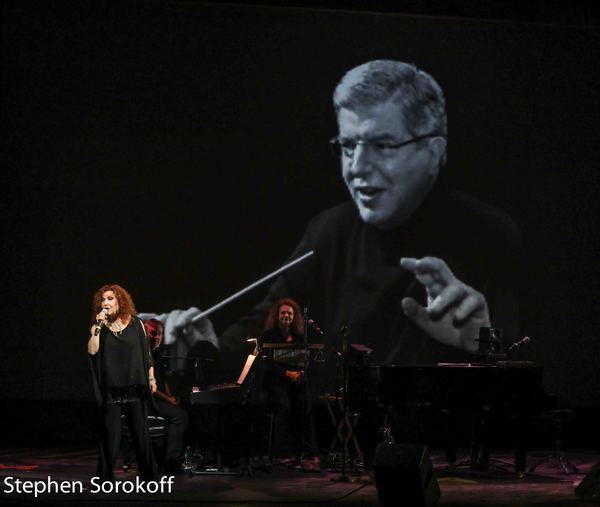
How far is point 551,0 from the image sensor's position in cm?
977

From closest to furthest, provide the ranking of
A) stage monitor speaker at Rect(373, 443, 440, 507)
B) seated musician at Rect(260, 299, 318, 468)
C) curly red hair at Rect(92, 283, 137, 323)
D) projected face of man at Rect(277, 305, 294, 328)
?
stage monitor speaker at Rect(373, 443, 440, 507) < curly red hair at Rect(92, 283, 137, 323) < seated musician at Rect(260, 299, 318, 468) < projected face of man at Rect(277, 305, 294, 328)

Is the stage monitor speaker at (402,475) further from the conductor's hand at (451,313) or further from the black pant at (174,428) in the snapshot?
the conductor's hand at (451,313)

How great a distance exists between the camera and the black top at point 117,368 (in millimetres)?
6422

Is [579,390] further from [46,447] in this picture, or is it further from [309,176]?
[46,447]

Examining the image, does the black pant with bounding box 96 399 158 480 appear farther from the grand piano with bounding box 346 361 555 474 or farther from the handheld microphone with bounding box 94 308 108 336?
the grand piano with bounding box 346 361 555 474

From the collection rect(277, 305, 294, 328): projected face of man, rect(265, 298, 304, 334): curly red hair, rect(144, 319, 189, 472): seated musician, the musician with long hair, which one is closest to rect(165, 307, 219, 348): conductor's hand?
rect(265, 298, 304, 334): curly red hair

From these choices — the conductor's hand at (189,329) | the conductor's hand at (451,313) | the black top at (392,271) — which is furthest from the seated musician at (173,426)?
the conductor's hand at (451,313)

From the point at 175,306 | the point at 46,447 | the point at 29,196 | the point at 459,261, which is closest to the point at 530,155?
the point at 459,261

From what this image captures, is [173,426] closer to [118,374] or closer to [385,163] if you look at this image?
[118,374]

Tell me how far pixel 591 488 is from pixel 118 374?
3.08 meters

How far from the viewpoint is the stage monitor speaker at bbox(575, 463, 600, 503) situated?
20.6 feet

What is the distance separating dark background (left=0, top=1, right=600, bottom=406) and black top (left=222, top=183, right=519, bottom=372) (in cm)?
17

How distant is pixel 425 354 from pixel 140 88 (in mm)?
3654

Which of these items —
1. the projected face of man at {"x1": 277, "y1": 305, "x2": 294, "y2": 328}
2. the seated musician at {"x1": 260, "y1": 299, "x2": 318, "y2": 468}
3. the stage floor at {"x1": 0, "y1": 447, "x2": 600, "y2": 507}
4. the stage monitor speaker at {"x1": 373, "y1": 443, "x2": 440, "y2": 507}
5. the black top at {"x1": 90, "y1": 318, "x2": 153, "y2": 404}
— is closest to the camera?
the stage monitor speaker at {"x1": 373, "y1": 443, "x2": 440, "y2": 507}
